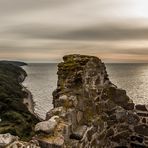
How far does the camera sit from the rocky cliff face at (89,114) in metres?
6.62

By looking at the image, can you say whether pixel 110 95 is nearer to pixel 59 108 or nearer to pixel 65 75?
pixel 65 75

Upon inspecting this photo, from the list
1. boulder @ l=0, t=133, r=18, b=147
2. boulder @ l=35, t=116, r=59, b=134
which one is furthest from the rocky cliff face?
boulder @ l=0, t=133, r=18, b=147

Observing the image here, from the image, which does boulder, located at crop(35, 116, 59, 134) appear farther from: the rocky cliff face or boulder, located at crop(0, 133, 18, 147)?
boulder, located at crop(0, 133, 18, 147)

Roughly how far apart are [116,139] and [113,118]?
0.65 m

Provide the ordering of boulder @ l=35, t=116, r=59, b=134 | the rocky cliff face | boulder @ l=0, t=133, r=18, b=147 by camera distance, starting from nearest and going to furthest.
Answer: boulder @ l=0, t=133, r=18, b=147 → boulder @ l=35, t=116, r=59, b=134 → the rocky cliff face

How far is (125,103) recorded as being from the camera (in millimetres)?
9117

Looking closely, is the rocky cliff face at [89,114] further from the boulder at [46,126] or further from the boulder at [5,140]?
the boulder at [5,140]

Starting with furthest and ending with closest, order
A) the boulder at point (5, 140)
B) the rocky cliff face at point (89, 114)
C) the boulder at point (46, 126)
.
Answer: the rocky cliff face at point (89, 114), the boulder at point (46, 126), the boulder at point (5, 140)

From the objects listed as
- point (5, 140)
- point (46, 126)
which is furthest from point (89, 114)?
point (5, 140)

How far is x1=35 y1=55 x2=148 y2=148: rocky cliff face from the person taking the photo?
6616mm

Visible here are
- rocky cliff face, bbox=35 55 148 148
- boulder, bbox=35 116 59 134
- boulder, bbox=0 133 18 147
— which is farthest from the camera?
rocky cliff face, bbox=35 55 148 148

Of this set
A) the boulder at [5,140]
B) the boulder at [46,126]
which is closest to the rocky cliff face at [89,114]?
the boulder at [46,126]

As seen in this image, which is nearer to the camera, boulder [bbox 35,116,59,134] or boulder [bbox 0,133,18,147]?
boulder [bbox 0,133,18,147]

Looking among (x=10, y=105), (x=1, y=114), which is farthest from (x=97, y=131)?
(x=10, y=105)
